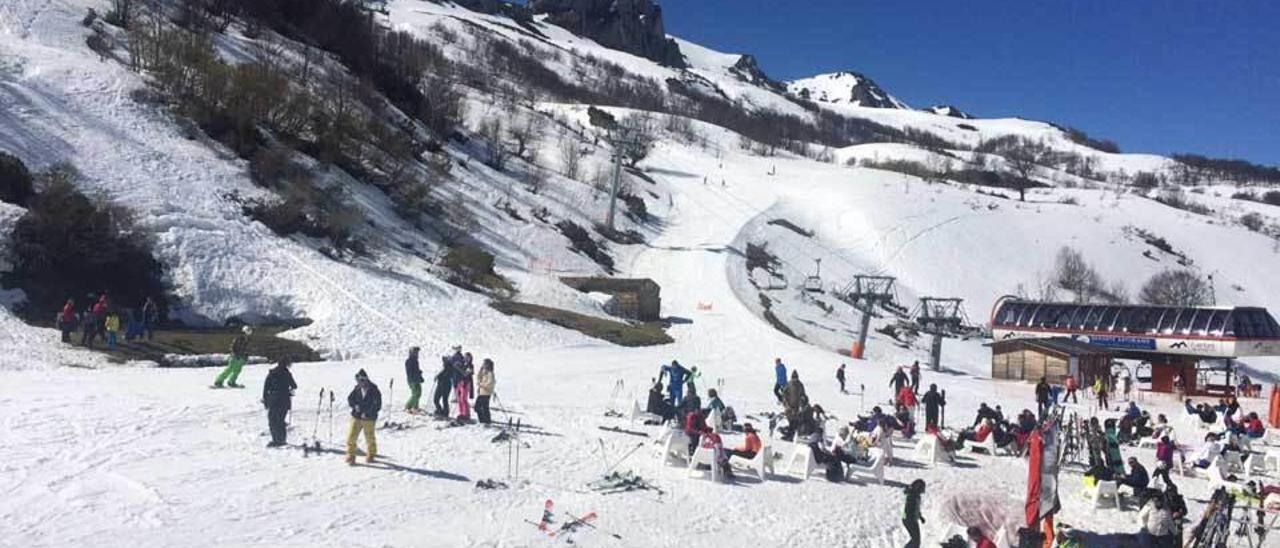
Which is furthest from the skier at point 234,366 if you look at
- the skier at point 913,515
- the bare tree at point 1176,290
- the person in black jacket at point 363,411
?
the bare tree at point 1176,290

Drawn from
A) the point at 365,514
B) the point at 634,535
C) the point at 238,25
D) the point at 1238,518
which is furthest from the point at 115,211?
the point at 238,25

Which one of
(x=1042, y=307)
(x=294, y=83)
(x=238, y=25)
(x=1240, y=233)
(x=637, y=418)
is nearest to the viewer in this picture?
(x=637, y=418)

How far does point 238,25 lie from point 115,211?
38428 mm

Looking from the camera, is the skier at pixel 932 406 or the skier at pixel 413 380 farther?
the skier at pixel 932 406

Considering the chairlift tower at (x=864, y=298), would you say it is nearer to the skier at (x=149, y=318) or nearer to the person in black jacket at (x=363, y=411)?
the skier at (x=149, y=318)

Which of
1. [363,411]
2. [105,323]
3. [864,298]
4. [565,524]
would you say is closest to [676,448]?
[565,524]

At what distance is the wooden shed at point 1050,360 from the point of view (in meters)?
37.4

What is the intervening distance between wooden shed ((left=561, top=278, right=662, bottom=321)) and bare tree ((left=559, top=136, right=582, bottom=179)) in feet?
100

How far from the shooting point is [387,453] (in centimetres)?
1512

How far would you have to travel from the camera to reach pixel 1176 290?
72.6 m

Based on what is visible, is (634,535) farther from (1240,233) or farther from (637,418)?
(1240,233)

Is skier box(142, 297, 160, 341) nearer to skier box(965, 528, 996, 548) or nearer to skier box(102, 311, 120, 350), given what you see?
skier box(102, 311, 120, 350)

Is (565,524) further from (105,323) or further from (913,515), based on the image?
(105,323)

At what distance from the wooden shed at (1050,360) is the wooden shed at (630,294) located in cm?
1540
